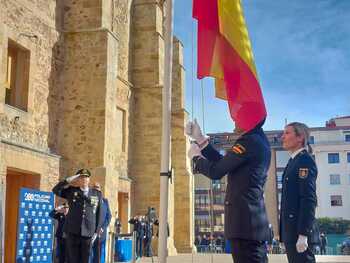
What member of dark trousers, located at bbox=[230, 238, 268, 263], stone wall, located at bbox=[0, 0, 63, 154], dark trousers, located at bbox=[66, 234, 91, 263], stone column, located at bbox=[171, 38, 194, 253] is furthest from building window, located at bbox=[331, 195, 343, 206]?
dark trousers, located at bbox=[230, 238, 268, 263]

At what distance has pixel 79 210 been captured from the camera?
764 cm

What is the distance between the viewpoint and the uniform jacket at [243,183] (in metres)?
3.89

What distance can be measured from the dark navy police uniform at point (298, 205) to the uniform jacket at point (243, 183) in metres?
0.76

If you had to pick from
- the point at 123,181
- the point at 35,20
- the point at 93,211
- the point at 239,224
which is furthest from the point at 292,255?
the point at 123,181

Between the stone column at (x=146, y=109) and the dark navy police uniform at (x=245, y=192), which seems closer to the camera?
the dark navy police uniform at (x=245, y=192)

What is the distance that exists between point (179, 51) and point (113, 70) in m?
11.2

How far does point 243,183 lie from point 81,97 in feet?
44.6

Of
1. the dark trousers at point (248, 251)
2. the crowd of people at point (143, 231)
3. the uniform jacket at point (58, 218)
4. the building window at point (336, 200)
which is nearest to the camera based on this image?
the dark trousers at point (248, 251)

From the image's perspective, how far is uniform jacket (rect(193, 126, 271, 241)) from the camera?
3.89 m

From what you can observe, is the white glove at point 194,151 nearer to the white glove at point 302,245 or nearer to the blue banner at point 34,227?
the white glove at point 302,245

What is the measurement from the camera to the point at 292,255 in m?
4.72

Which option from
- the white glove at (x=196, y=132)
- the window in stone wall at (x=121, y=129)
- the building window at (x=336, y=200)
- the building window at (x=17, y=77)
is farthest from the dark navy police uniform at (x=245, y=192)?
the building window at (x=336, y=200)

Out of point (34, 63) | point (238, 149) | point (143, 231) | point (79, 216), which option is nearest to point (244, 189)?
point (238, 149)

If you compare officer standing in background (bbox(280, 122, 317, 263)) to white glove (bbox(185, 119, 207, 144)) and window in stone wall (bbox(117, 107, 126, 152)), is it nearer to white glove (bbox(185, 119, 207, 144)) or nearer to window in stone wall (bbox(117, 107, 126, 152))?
white glove (bbox(185, 119, 207, 144))
